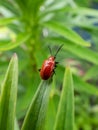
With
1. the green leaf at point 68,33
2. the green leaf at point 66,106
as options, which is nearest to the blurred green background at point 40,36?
the green leaf at point 68,33

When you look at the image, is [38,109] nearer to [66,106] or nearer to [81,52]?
[66,106]

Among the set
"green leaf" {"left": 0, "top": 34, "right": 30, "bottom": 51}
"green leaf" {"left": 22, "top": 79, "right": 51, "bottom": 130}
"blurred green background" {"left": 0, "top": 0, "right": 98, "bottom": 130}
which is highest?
"blurred green background" {"left": 0, "top": 0, "right": 98, "bottom": 130}

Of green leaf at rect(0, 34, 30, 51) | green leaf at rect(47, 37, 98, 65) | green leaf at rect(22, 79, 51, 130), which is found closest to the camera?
green leaf at rect(22, 79, 51, 130)

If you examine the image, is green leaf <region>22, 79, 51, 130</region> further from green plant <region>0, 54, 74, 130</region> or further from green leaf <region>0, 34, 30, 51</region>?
green leaf <region>0, 34, 30, 51</region>

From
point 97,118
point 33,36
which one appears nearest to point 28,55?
point 33,36

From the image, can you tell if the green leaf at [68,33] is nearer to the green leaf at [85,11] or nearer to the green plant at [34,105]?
the green leaf at [85,11]

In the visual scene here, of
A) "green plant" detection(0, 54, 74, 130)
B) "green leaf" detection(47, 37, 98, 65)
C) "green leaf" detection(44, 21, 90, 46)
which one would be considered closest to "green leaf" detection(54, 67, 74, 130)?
"green plant" detection(0, 54, 74, 130)
